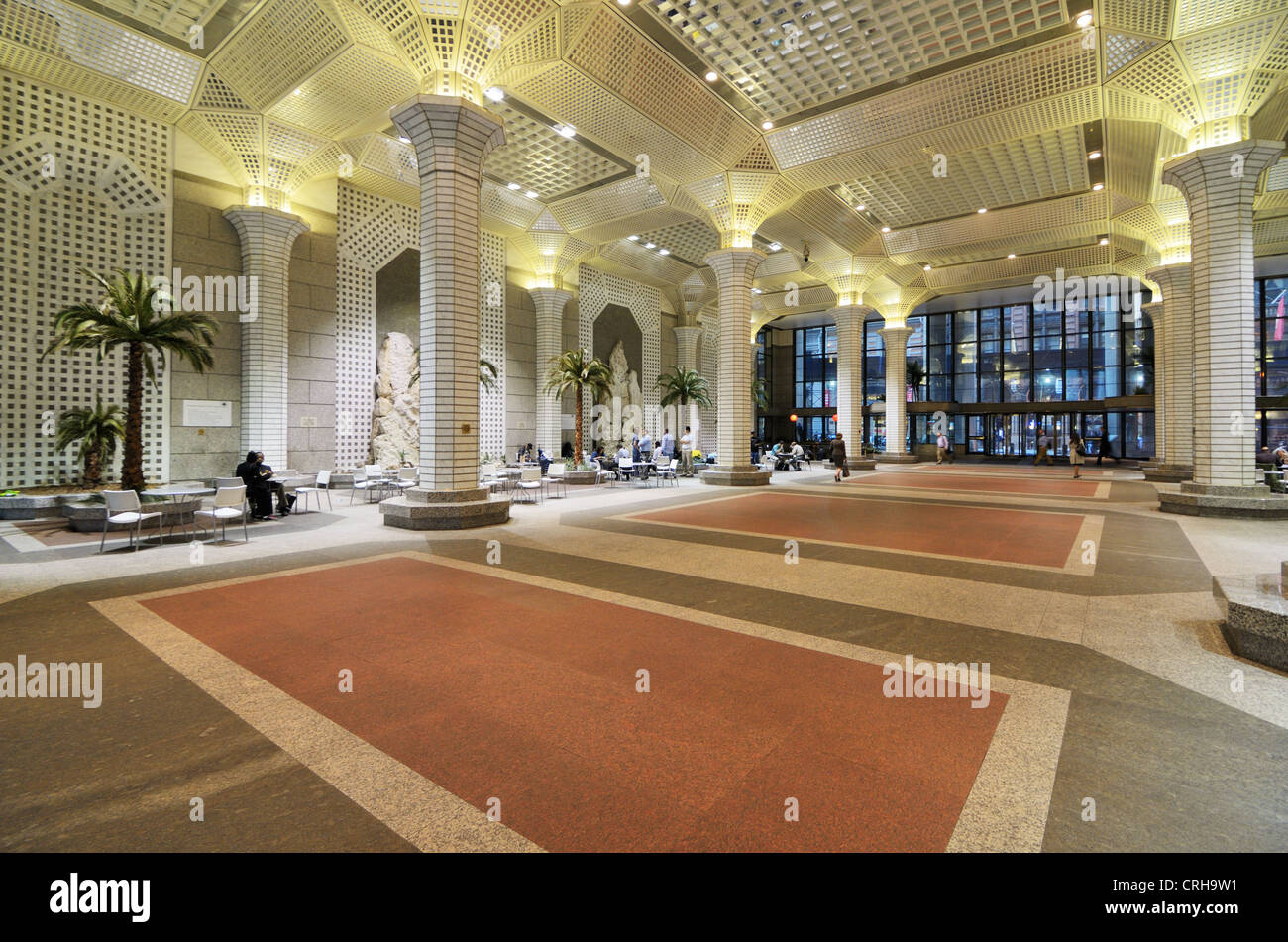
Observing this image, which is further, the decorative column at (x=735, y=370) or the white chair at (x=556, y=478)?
the decorative column at (x=735, y=370)

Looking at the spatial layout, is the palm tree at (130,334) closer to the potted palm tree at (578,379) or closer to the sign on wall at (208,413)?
Result: the sign on wall at (208,413)

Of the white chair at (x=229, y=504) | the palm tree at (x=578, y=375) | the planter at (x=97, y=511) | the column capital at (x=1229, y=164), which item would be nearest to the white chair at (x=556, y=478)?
the palm tree at (x=578, y=375)

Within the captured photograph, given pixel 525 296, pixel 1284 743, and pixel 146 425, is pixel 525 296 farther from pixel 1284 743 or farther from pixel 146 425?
pixel 1284 743

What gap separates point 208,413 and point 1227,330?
822 inches

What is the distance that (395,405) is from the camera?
669 inches

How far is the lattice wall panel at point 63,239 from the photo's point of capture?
428 inches

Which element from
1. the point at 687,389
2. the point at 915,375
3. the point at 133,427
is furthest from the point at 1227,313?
the point at 915,375

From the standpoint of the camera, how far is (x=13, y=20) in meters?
9.93

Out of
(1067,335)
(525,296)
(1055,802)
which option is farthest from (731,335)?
(1067,335)

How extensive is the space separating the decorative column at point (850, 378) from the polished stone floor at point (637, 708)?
19.0 m

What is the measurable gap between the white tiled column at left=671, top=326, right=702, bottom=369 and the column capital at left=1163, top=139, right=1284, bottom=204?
19.6m

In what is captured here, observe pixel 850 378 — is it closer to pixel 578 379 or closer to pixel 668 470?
pixel 668 470

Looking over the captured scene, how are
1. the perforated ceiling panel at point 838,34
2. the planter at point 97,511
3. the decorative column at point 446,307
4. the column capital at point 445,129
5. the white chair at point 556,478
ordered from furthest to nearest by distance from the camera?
the white chair at point 556,478 < the perforated ceiling panel at point 838,34 < the decorative column at point 446,307 < the column capital at point 445,129 < the planter at point 97,511

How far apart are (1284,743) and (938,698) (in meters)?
1.50
